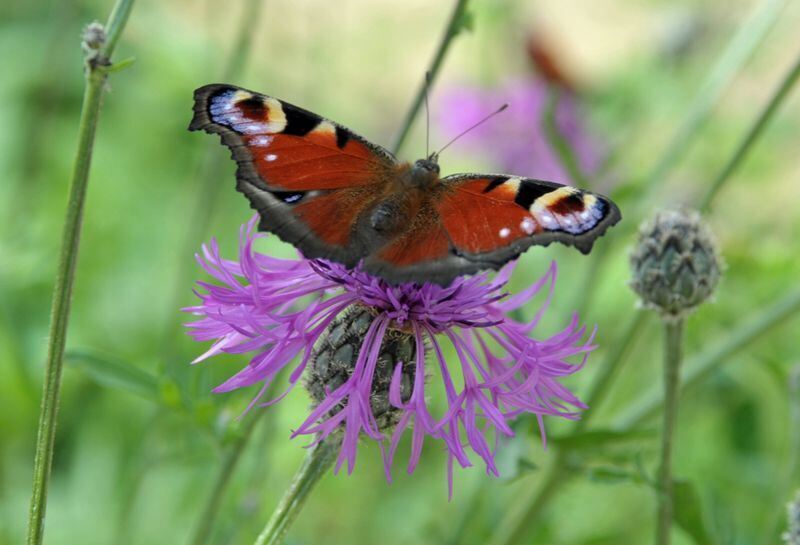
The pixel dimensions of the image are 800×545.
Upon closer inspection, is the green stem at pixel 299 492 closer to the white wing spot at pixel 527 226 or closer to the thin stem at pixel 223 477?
the thin stem at pixel 223 477

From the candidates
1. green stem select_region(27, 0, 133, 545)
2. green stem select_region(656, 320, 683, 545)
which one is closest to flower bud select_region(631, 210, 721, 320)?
green stem select_region(656, 320, 683, 545)

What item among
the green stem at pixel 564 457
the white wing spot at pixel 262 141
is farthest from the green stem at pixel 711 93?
the white wing spot at pixel 262 141

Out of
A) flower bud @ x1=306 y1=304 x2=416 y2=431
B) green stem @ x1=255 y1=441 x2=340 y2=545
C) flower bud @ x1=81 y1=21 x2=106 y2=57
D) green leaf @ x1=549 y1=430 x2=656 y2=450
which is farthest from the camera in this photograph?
Result: green leaf @ x1=549 y1=430 x2=656 y2=450

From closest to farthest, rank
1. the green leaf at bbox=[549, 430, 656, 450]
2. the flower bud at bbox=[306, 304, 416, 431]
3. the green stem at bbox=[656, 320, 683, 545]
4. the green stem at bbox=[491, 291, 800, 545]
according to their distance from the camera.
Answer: the flower bud at bbox=[306, 304, 416, 431], the green stem at bbox=[656, 320, 683, 545], the green leaf at bbox=[549, 430, 656, 450], the green stem at bbox=[491, 291, 800, 545]

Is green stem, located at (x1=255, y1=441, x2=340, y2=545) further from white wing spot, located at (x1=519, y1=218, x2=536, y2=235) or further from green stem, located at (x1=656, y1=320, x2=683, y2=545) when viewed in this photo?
A: green stem, located at (x1=656, y1=320, x2=683, y2=545)

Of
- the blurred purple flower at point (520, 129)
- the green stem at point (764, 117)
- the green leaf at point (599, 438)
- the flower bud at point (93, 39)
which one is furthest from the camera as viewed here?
the blurred purple flower at point (520, 129)

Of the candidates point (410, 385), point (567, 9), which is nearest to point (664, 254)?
point (410, 385)

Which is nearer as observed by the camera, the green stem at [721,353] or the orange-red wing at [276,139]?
the orange-red wing at [276,139]
